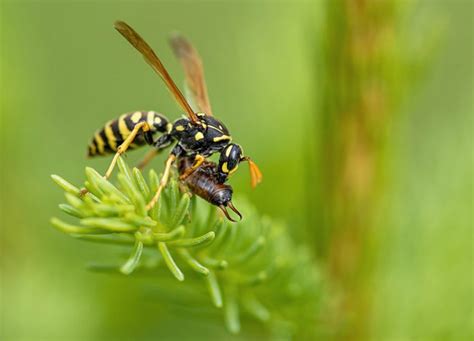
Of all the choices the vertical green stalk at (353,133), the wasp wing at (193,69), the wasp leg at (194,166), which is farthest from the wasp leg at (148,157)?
the vertical green stalk at (353,133)

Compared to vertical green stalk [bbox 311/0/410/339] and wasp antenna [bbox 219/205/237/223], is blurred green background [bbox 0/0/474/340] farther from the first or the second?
wasp antenna [bbox 219/205/237/223]

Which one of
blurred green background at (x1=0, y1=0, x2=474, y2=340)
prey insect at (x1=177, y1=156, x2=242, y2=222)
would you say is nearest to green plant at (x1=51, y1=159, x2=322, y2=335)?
prey insect at (x1=177, y1=156, x2=242, y2=222)

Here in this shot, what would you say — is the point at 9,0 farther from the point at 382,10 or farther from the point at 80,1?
the point at 80,1

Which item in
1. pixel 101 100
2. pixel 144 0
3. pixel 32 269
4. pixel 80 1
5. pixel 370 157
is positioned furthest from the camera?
pixel 144 0

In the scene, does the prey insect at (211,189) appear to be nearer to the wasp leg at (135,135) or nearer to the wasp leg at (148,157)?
the wasp leg at (135,135)

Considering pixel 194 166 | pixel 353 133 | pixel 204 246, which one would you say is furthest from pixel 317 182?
pixel 204 246

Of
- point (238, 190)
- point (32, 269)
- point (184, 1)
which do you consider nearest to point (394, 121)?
point (238, 190)

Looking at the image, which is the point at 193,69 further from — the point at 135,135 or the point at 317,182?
the point at 317,182
